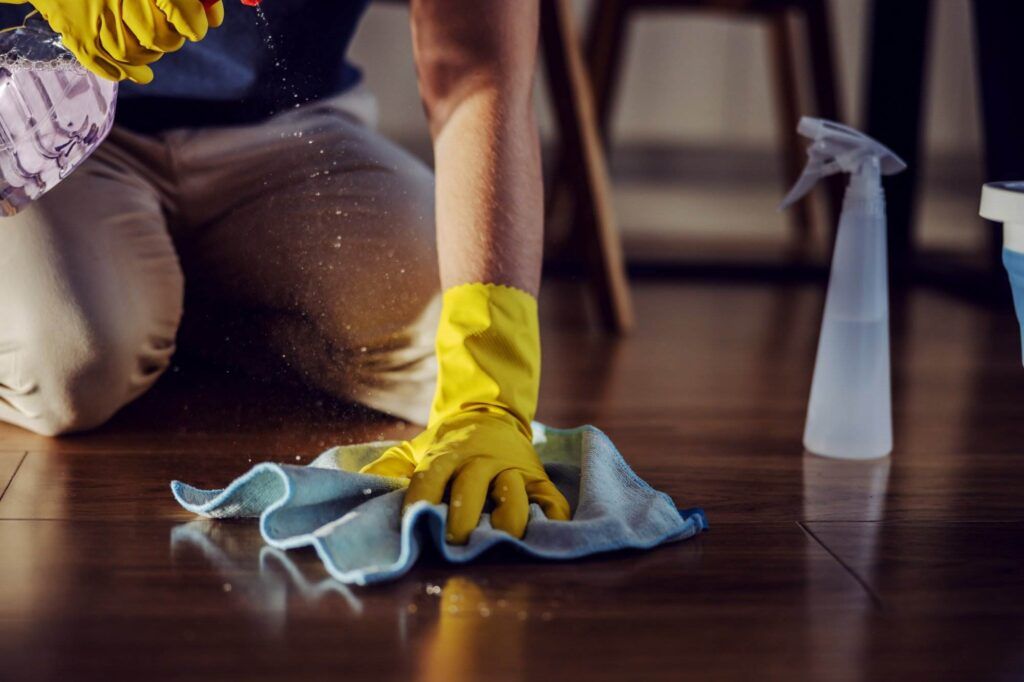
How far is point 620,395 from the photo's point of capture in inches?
47.3

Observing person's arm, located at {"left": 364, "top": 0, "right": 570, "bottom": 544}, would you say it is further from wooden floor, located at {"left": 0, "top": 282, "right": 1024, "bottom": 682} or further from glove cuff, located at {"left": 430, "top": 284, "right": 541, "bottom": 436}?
wooden floor, located at {"left": 0, "top": 282, "right": 1024, "bottom": 682}

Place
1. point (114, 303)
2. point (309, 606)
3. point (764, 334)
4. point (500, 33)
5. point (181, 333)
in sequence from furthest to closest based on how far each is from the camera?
point (764, 334) < point (181, 333) < point (114, 303) < point (500, 33) < point (309, 606)

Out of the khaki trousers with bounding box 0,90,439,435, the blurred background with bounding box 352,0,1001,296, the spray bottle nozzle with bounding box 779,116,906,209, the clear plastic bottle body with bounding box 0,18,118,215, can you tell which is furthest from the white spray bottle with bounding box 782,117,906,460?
the blurred background with bounding box 352,0,1001,296

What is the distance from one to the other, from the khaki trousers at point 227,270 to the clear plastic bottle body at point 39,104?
6.4 inches

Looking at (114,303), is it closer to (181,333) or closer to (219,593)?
(181,333)

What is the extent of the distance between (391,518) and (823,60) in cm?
143

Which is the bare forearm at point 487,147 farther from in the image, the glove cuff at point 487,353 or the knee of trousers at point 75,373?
the knee of trousers at point 75,373

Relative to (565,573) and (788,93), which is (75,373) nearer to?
(565,573)

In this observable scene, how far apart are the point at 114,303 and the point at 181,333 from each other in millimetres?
138

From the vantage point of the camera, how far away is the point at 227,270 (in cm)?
109

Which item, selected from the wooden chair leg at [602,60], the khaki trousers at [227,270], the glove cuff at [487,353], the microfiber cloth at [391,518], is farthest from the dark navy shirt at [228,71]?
the wooden chair leg at [602,60]

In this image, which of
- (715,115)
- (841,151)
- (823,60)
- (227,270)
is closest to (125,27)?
(227,270)

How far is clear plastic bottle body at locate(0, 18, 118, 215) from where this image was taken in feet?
2.63

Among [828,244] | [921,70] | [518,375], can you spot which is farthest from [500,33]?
[828,244]
